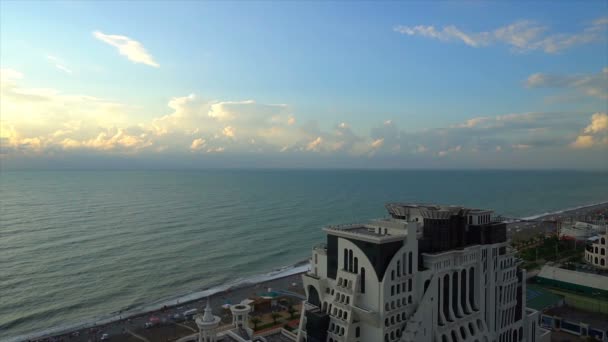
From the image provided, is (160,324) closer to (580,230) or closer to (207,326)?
(207,326)

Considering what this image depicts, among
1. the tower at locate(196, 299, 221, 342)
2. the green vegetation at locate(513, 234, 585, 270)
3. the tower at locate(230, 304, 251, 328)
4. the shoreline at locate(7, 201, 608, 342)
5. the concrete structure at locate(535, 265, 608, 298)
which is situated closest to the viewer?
the tower at locate(196, 299, 221, 342)

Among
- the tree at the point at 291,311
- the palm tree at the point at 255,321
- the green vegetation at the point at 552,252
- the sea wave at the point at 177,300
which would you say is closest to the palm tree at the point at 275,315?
the tree at the point at 291,311

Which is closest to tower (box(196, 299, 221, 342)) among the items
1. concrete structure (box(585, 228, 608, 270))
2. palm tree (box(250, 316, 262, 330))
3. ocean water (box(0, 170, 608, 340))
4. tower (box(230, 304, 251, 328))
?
tower (box(230, 304, 251, 328))

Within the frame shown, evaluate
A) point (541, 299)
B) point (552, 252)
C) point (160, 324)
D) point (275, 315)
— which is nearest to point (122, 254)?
point (160, 324)

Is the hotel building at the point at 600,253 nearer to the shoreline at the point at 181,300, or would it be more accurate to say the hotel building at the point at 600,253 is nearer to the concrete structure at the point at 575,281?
the concrete structure at the point at 575,281

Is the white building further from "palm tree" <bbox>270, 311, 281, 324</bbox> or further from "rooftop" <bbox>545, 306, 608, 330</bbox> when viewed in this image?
"palm tree" <bbox>270, 311, 281, 324</bbox>

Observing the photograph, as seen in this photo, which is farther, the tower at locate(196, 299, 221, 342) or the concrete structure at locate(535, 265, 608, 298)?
the concrete structure at locate(535, 265, 608, 298)
